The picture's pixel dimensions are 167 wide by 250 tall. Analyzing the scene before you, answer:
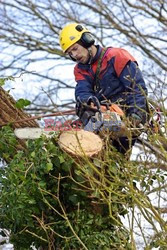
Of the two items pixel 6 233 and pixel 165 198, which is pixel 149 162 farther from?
pixel 6 233

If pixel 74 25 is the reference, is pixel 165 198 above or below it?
below

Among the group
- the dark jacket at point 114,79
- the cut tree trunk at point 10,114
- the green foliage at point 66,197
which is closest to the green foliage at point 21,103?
the cut tree trunk at point 10,114

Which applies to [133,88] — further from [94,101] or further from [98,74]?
[98,74]

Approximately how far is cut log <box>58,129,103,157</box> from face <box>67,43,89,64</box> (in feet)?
2.96

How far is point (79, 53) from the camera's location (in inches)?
249

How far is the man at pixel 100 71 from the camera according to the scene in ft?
20.1

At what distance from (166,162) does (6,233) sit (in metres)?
1.43

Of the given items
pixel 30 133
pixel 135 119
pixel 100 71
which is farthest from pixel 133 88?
pixel 30 133

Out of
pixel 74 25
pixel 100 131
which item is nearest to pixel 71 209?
pixel 100 131

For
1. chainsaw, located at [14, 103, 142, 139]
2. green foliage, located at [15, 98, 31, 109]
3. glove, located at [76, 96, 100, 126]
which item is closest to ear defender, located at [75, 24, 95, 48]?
glove, located at [76, 96, 100, 126]

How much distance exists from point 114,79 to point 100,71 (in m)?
0.14

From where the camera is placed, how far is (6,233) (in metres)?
5.84

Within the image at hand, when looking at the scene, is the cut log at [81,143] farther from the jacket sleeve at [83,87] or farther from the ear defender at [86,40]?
the ear defender at [86,40]

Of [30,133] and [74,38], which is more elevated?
[74,38]
